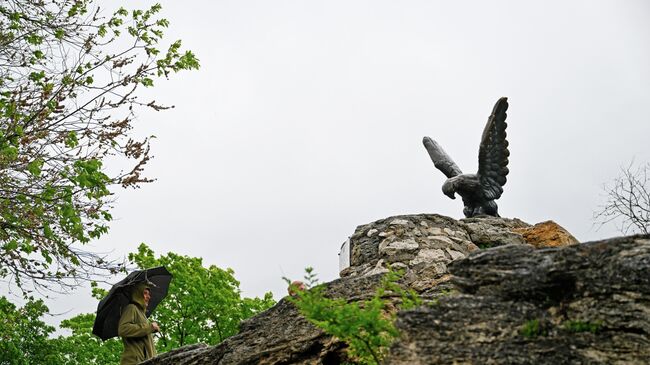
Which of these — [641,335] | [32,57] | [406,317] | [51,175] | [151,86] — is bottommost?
[641,335]

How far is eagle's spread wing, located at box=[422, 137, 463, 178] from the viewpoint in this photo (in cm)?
1234

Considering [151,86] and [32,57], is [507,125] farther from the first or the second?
[32,57]

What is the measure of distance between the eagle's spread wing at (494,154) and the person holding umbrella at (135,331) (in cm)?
556

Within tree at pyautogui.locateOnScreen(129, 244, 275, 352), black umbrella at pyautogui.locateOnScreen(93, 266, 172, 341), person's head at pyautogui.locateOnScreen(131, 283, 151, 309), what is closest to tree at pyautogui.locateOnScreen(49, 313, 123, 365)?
tree at pyautogui.locateOnScreen(129, 244, 275, 352)

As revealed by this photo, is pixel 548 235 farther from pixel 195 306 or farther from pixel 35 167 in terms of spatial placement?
pixel 195 306

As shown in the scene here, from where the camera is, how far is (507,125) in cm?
1104

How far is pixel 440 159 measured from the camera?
12602mm

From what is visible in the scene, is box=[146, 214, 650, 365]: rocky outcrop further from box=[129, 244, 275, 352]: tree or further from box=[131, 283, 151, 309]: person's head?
box=[129, 244, 275, 352]: tree

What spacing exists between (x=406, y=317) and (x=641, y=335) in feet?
4.23

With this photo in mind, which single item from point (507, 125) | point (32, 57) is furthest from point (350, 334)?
point (507, 125)

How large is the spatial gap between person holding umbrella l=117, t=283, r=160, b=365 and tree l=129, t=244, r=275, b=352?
465 inches

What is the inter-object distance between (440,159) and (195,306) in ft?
35.7

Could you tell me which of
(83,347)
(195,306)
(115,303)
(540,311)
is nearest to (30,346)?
(83,347)

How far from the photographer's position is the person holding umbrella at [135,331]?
26.9 feet
